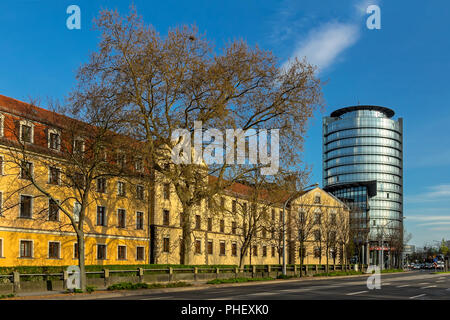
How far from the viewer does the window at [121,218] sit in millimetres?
51688

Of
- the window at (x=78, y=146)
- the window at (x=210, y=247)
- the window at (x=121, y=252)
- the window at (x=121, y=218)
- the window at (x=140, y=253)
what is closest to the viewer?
the window at (x=78, y=146)

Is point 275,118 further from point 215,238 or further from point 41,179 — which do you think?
point 215,238

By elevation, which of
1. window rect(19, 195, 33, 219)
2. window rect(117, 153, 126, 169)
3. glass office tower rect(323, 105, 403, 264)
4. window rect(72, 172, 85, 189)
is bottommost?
window rect(19, 195, 33, 219)

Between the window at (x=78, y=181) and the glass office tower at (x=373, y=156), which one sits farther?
the glass office tower at (x=373, y=156)

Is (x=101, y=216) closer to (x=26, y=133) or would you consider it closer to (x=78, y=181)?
(x=78, y=181)

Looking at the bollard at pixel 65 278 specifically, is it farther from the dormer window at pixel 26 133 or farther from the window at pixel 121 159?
the dormer window at pixel 26 133

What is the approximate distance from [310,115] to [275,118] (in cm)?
278

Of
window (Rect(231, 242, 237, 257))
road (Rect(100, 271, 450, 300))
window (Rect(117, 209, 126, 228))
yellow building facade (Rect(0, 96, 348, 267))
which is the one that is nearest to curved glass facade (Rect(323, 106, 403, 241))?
window (Rect(231, 242, 237, 257))

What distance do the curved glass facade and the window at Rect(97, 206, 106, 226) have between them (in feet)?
411

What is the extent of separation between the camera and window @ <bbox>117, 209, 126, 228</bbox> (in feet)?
170

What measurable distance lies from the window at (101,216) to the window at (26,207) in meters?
7.95

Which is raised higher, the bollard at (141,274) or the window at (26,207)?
the window at (26,207)

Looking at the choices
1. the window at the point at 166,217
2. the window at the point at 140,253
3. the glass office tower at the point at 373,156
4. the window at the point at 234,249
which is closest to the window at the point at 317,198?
the window at the point at 234,249

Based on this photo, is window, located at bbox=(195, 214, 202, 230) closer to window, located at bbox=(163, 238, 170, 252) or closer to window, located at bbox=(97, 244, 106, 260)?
window, located at bbox=(163, 238, 170, 252)
